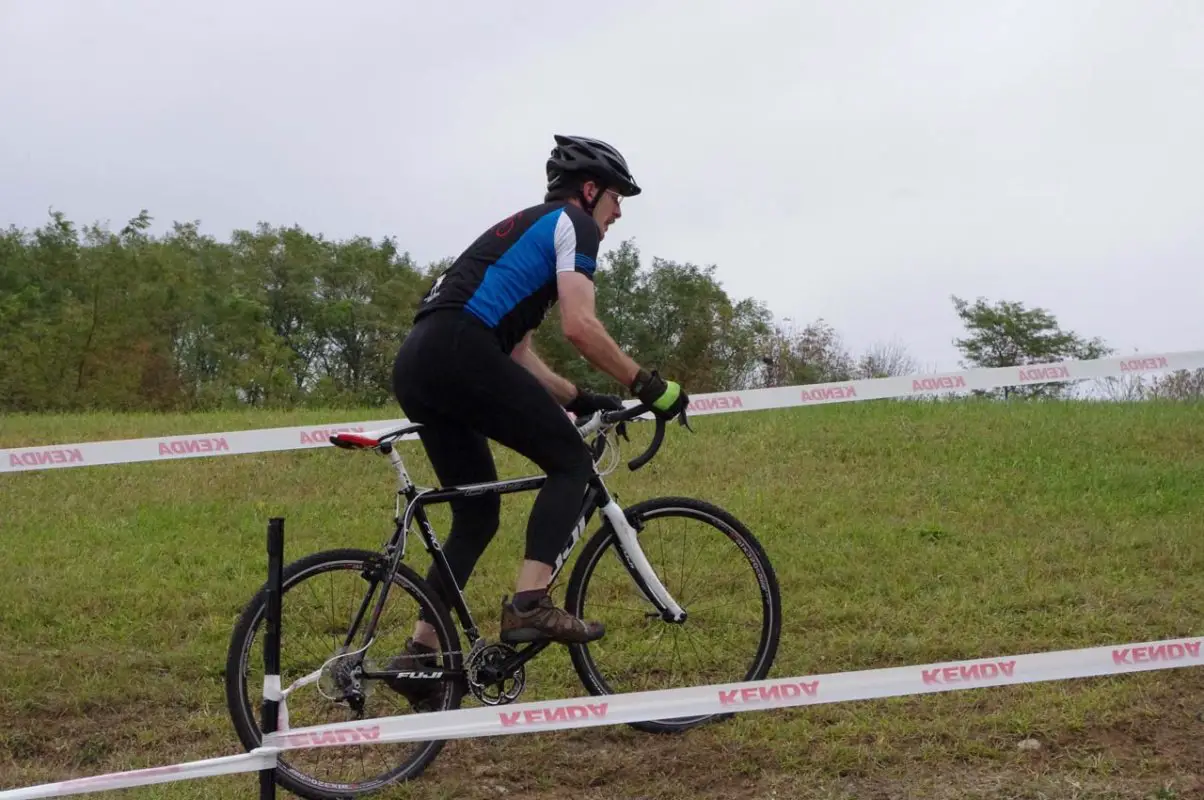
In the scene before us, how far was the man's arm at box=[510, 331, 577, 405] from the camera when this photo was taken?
14.9ft

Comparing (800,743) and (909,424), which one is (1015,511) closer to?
(909,424)

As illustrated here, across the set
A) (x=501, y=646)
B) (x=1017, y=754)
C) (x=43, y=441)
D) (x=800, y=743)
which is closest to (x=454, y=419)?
(x=501, y=646)

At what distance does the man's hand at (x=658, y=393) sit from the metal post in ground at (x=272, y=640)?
4.36ft

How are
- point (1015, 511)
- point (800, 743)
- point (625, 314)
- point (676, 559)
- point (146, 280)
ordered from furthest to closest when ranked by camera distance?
point (625, 314) < point (146, 280) < point (1015, 511) < point (676, 559) < point (800, 743)

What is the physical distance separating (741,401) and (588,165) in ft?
7.12

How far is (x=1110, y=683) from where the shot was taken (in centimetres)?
502

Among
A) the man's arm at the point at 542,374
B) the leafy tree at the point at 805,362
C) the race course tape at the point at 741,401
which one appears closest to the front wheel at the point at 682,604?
the man's arm at the point at 542,374

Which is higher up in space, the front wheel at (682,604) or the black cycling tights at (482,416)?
the black cycling tights at (482,416)

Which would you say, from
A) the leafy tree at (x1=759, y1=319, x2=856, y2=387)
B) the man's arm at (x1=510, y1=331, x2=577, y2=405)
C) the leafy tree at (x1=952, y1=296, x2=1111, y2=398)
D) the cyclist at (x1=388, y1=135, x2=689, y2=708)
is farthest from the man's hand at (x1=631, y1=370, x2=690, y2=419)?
the leafy tree at (x1=952, y1=296, x2=1111, y2=398)

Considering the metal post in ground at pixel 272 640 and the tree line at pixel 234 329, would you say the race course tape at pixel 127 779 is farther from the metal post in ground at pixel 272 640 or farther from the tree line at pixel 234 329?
the tree line at pixel 234 329

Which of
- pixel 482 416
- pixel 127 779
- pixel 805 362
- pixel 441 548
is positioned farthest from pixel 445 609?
pixel 805 362

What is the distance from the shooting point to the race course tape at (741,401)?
5668 mm

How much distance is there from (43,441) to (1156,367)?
9.81 meters

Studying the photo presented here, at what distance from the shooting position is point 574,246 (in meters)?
4.15
